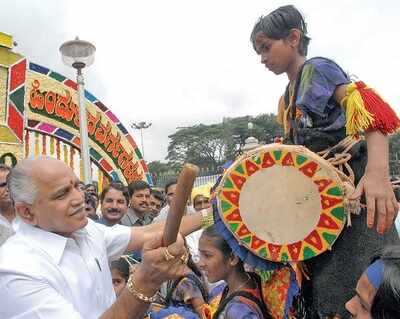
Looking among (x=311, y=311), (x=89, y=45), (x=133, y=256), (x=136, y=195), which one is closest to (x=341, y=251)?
(x=311, y=311)

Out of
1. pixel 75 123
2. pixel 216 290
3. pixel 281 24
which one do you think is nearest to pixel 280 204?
pixel 281 24

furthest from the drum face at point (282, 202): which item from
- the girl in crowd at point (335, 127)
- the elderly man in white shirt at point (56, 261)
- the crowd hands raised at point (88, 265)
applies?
the elderly man in white shirt at point (56, 261)

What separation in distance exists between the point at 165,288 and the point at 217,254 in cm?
93

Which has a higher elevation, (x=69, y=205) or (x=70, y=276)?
(x=69, y=205)

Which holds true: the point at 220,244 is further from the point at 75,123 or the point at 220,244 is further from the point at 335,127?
the point at 75,123

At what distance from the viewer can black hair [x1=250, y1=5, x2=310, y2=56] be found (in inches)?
73.6

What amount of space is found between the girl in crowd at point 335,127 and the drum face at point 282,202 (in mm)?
108

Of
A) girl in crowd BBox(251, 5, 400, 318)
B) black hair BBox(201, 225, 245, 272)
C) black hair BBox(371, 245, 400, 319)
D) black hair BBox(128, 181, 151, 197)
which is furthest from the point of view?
black hair BBox(128, 181, 151, 197)

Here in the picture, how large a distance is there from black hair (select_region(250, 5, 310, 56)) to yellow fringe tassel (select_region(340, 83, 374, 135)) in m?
0.36

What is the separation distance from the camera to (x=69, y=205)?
175 cm

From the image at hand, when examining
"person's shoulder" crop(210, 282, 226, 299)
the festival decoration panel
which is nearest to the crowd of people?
"person's shoulder" crop(210, 282, 226, 299)

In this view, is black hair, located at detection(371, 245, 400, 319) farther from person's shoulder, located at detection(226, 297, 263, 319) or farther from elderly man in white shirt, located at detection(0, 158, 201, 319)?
person's shoulder, located at detection(226, 297, 263, 319)

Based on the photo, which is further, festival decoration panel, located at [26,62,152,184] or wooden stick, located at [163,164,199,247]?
festival decoration panel, located at [26,62,152,184]

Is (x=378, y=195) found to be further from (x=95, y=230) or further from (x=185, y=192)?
(x=95, y=230)
